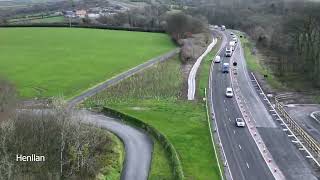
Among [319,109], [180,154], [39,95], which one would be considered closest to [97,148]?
[180,154]

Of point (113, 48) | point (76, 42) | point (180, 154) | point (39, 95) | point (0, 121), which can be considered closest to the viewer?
point (0, 121)

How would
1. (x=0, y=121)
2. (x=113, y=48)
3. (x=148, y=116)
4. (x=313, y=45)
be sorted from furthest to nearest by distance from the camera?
(x=113, y=48), (x=313, y=45), (x=148, y=116), (x=0, y=121)

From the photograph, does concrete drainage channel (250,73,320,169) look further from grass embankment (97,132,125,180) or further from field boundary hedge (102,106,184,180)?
grass embankment (97,132,125,180)

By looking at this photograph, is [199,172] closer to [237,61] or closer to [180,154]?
[180,154]

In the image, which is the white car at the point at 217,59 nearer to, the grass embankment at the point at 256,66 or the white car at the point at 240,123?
the grass embankment at the point at 256,66

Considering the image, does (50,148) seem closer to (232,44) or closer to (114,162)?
(114,162)

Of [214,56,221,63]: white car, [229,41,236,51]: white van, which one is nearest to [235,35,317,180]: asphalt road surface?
[214,56,221,63]: white car
